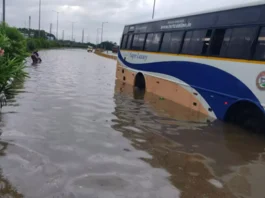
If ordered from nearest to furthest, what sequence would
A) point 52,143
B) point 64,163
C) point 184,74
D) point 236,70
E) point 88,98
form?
point 64,163 → point 52,143 → point 236,70 → point 184,74 → point 88,98

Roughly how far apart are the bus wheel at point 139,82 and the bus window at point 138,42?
1.10m

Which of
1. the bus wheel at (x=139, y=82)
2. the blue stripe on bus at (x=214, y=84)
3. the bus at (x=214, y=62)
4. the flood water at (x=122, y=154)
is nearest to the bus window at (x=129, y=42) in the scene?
the bus wheel at (x=139, y=82)

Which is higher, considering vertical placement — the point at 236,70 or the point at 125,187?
the point at 236,70

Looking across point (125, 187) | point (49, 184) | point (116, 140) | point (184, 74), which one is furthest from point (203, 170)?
point (184, 74)

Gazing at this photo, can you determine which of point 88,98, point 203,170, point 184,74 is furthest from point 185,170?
point 88,98

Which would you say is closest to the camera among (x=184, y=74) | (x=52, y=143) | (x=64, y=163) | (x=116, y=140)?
(x=64, y=163)

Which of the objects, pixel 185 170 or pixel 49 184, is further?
pixel 185 170

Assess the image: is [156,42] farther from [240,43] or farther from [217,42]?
[240,43]

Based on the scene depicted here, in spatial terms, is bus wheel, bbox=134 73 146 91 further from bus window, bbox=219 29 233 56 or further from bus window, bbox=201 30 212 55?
bus window, bbox=219 29 233 56

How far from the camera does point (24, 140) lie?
6.00 m

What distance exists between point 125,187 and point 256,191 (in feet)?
5.71

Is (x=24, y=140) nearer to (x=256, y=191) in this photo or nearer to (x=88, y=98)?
(x=256, y=191)

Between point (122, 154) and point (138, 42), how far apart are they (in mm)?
8818

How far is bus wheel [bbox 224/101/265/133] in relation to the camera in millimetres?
7248
